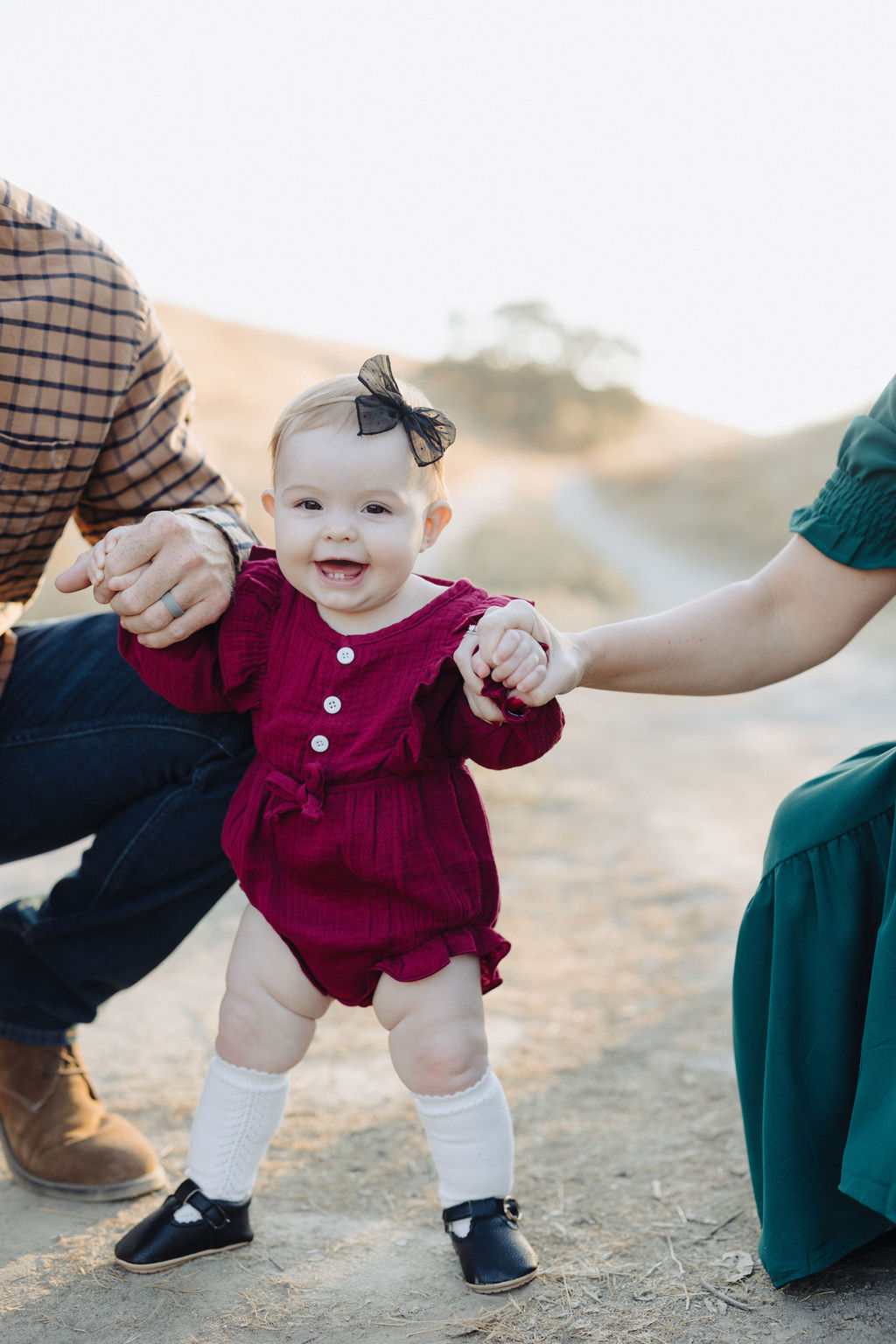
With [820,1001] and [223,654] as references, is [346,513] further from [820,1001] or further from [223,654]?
[820,1001]

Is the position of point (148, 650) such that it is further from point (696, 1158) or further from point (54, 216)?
point (696, 1158)

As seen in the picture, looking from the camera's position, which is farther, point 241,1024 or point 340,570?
point 241,1024

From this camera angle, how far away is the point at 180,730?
1.97m

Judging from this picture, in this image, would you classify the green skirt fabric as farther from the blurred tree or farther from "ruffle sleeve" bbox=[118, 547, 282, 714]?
the blurred tree

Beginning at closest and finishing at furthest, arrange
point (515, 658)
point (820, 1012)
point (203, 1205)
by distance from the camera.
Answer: point (515, 658) → point (820, 1012) → point (203, 1205)

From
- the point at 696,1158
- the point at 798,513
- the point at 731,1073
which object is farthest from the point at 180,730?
the point at 731,1073

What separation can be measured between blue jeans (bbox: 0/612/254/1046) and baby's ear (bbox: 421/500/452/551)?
1.74ft

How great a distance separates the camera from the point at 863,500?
1607mm

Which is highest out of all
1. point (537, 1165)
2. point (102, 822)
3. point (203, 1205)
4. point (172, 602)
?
point (172, 602)

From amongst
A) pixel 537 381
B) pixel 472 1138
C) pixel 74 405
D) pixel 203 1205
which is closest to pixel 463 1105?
pixel 472 1138

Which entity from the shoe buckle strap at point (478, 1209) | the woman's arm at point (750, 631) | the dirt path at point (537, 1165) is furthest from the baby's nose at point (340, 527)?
the dirt path at point (537, 1165)

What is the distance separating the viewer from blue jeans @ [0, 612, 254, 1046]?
1.96m

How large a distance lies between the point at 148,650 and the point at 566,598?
961cm

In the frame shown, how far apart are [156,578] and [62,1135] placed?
104 centimetres
